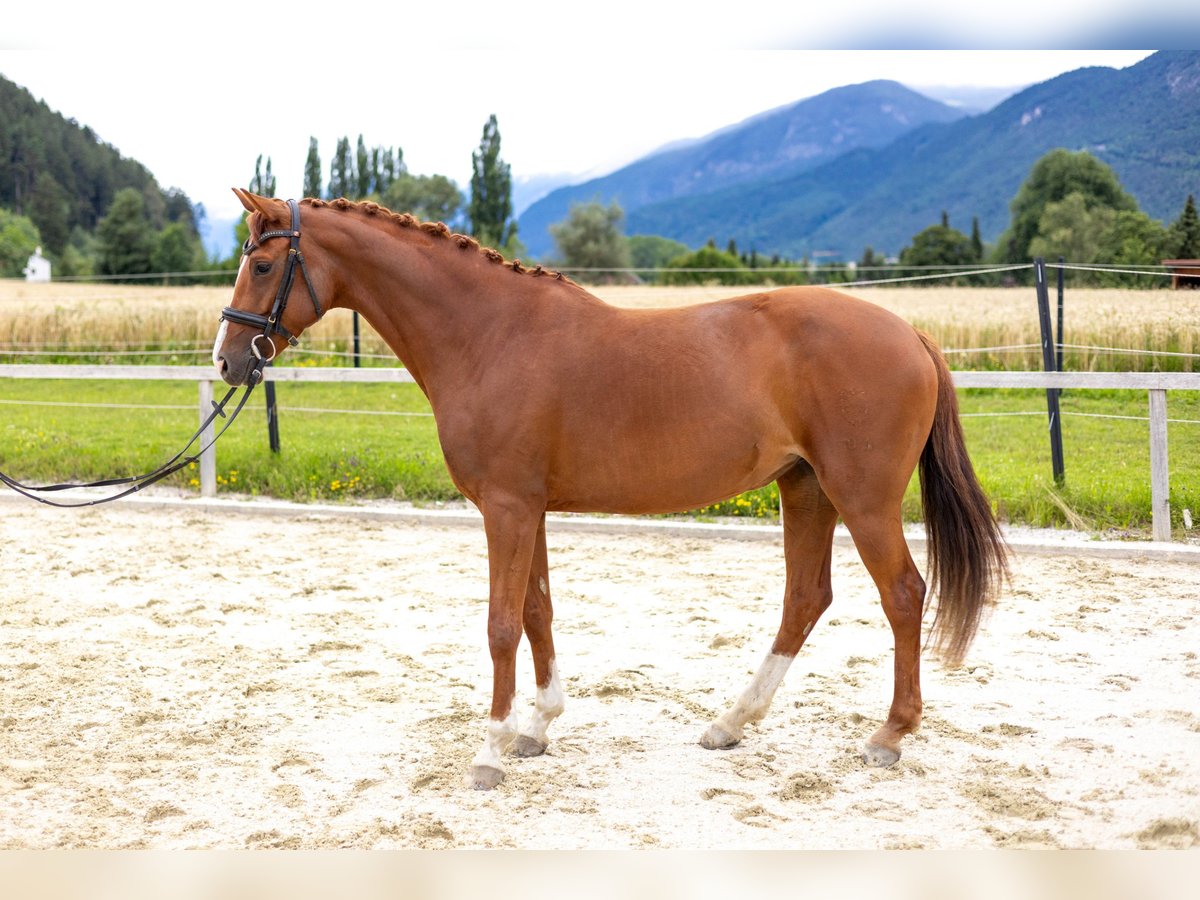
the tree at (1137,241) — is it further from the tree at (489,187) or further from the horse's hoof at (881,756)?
the tree at (489,187)

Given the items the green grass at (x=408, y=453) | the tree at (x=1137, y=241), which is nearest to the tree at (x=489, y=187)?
the green grass at (x=408, y=453)

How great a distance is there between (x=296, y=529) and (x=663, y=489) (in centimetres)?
433

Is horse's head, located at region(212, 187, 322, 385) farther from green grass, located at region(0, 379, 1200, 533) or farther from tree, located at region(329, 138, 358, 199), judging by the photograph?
tree, located at region(329, 138, 358, 199)

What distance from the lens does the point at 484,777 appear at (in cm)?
312

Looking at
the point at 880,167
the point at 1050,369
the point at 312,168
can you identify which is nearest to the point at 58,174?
the point at 312,168

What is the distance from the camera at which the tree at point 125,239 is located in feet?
150

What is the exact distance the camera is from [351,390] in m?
12.3

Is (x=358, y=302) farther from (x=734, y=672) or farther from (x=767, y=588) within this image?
(x=767, y=588)

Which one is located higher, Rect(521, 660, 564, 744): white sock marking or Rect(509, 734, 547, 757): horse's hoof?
Rect(521, 660, 564, 744): white sock marking

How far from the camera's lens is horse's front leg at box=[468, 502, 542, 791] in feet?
10.4

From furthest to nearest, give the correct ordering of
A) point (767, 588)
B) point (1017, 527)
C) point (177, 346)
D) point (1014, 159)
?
1. point (1014, 159)
2. point (177, 346)
3. point (1017, 527)
4. point (767, 588)

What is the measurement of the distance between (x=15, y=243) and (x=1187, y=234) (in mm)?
57799

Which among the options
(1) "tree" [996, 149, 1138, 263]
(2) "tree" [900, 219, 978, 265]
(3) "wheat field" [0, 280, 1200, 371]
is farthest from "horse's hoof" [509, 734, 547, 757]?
(2) "tree" [900, 219, 978, 265]

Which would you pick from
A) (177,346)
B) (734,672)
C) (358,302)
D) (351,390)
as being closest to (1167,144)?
(734,672)
